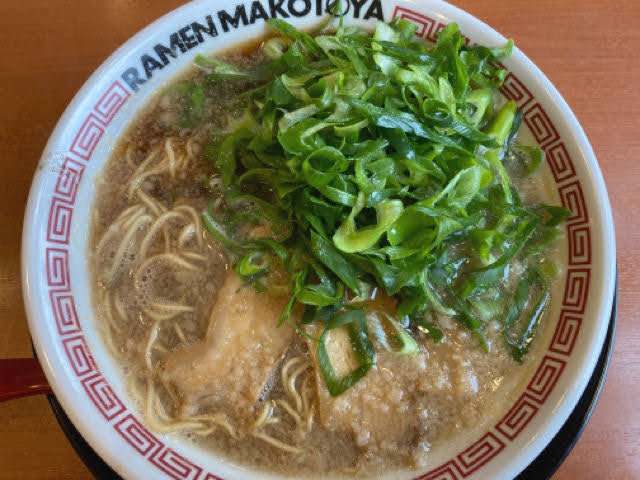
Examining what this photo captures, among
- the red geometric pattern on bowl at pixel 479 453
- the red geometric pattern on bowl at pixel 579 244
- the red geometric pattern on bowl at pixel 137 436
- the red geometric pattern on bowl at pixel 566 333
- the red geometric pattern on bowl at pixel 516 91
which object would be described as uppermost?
the red geometric pattern on bowl at pixel 516 91

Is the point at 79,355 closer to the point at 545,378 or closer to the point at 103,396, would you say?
the point at 103,396

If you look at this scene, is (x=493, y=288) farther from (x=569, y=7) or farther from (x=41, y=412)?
(x=41, y=412)

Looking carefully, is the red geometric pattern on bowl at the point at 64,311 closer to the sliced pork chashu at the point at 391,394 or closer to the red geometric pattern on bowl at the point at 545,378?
the sliced pork chashu at the point at 391,394

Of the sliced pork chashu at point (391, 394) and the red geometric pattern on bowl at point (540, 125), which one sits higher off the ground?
the red geometric pattern on bowl at point (540, 125)

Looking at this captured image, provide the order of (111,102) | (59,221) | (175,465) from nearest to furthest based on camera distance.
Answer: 1. (175,465)
2. (59,221)
3. (111,102)

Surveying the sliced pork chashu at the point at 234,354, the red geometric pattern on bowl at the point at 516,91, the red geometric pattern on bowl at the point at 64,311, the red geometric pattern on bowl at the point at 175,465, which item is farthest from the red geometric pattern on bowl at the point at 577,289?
the red geometric pattern on bowl at the point at 64,311

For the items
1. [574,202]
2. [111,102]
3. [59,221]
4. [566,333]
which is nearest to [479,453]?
[566,333]

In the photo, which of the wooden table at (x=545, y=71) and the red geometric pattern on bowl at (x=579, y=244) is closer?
the red geometric pattern on bowl at (x=579, y=244)
